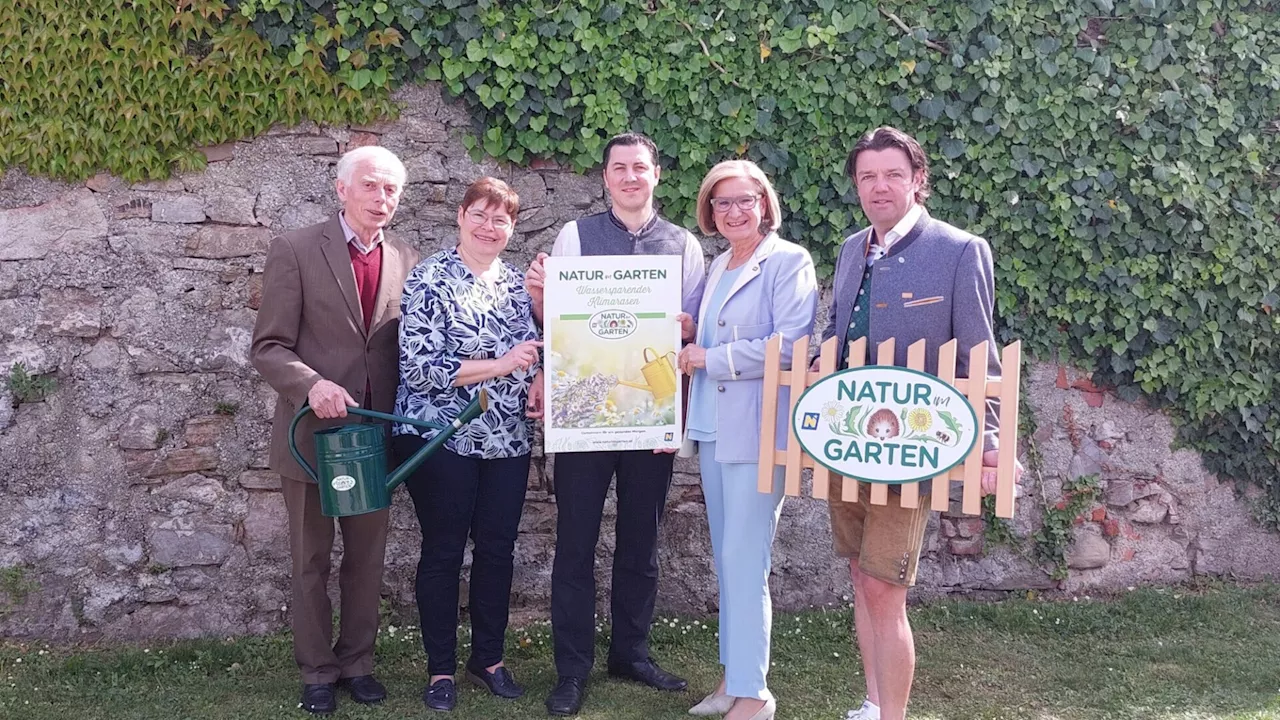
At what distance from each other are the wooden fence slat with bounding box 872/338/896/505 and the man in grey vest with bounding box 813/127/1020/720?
6 centimetres

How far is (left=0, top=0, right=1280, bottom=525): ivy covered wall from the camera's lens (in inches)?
167

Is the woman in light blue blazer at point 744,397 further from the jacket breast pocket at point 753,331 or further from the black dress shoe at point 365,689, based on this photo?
the black dress shoe at point 365,689

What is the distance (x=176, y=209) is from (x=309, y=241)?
111 centimetres

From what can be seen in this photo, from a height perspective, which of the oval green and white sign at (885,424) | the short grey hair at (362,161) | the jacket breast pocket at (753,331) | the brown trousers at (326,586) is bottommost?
the brown trousers at (326,586)

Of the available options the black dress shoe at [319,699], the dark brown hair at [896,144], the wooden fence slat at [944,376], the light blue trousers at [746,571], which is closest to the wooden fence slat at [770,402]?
the light blue trousers at [746,571]

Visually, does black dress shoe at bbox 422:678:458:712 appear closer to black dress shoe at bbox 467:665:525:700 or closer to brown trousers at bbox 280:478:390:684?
black dress shoe at bbox 467:665:525:700

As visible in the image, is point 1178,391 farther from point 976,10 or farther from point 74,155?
point 74,155

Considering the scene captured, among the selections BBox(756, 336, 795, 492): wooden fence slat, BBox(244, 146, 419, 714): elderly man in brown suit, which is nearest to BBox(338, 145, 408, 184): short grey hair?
BBox(244, 146, 419, 714): elderly man in brown suit

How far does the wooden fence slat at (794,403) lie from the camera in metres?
3.11

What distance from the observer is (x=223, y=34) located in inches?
168

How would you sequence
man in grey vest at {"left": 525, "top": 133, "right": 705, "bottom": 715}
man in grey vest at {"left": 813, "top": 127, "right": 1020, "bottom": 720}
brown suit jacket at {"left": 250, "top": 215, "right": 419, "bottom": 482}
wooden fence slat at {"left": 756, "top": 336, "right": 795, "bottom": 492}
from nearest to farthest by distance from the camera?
man in grey vest at {"left": 813, "top": 127, "right": 1020, "bottom": 720} → wooden fence slat at {"left": 756, "top": 336, "right": 795, "bottom": 492} → brown suit jacket at {"left": 250, "top": 215, "right": 419, "bottom": 482} → man in grey vest at {"left": 525, "top": 133, "right": 705, "bottom": 715}

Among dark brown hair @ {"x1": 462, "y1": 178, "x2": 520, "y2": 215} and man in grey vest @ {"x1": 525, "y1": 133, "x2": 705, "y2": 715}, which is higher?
dark brown hair @ {"x1": 462, "y1": 178, "x2": 520, "y2": 215}

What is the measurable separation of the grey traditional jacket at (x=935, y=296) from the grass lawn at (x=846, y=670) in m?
1.43

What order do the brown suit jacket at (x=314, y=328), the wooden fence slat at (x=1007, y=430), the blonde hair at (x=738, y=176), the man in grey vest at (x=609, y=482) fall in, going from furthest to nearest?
the man in grey vest at (x=609, y=482) → the brown suit jacket at (x=314, y=328) → the blonde hair at (x=738, y=176) → the wooden fence slat at (x=1007, y=430)
